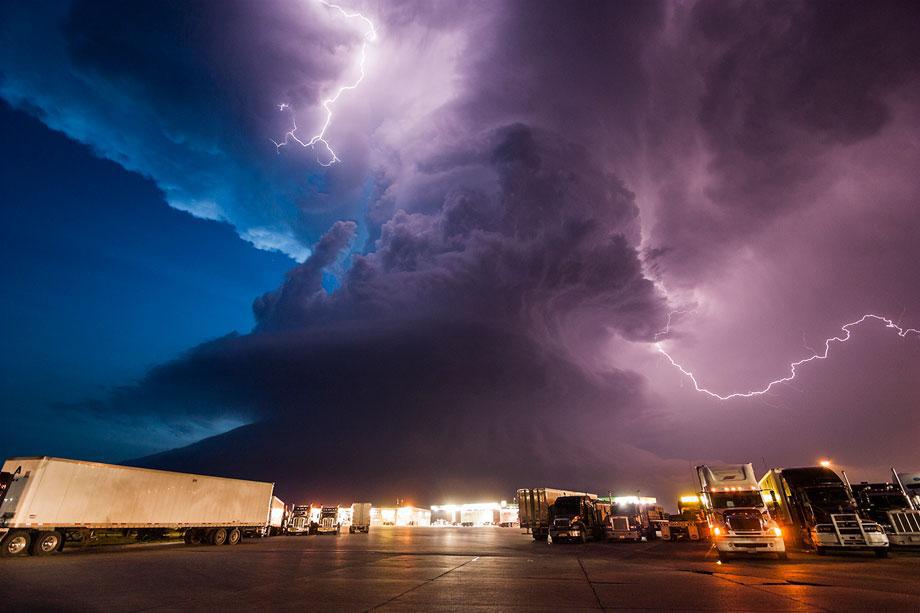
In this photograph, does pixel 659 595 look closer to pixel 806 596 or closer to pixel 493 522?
pixel 806 596

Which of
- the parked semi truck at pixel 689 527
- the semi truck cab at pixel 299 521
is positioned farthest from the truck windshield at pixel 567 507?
the semi truck cab at pixel 299 521

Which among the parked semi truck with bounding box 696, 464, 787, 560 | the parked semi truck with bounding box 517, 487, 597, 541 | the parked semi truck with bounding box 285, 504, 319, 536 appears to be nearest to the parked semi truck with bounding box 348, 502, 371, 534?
the parked semi truck with bounding box 285, 504, 319, 536

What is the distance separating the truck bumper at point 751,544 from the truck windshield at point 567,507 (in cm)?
1740

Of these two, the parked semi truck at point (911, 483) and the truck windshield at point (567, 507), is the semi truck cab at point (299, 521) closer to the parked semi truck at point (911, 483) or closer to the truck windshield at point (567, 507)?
the truck windshield at point (567, 507)

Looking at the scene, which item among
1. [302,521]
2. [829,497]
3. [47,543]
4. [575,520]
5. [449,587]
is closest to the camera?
[449,587]

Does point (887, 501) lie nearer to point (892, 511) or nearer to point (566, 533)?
point (892, 511)

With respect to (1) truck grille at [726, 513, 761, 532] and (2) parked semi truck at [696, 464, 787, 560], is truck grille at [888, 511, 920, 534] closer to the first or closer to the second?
(2) parked semi truck at [696, 464, 787, 560]

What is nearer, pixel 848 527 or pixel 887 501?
pixel 848 527

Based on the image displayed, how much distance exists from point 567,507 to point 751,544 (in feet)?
61.0

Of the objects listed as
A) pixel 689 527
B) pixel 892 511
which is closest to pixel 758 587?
pixel 892 511

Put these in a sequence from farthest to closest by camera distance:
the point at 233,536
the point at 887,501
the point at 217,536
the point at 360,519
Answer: the point at 360,519 → the point at 233,536 → the point at 217,536 → the point at 887,501

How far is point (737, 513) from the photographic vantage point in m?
17.0

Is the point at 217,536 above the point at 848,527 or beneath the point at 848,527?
beneath

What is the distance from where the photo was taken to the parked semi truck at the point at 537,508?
37.0m
